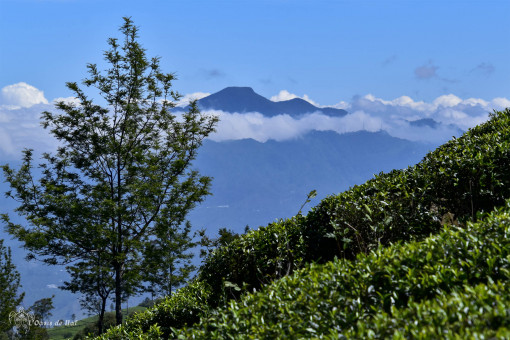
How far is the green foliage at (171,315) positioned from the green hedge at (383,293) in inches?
150

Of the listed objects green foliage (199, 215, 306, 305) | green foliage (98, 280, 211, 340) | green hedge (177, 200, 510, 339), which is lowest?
green foliage (98, 280, 211, 340)

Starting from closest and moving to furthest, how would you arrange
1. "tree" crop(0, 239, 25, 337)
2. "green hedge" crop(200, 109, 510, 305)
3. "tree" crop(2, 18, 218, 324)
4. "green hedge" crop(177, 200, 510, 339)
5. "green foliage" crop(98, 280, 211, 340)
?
"green hedge" crop(177, 200, 510, 339) → "green hedge" crop(200, 109, 510, 305) → "green foliage" crop(98, 280, 211, 340) → "tree" crop(2, 18, 218, 324) → "tree" crop(0, 239, 25, 337)

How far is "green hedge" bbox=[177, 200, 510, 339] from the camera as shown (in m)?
4.27

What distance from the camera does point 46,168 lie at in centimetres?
2377

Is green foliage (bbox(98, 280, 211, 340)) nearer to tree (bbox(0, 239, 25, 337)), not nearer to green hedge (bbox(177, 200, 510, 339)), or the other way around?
green hedge (bbox(177, 200, 510, 339))

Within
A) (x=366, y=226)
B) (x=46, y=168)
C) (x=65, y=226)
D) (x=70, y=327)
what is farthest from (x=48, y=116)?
(x=70, y=327)

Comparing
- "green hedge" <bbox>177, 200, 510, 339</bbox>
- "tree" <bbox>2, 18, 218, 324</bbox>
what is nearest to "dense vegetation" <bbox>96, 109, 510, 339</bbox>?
A: "green hedge" <bbox>177, 200, 510, 339</bbox>

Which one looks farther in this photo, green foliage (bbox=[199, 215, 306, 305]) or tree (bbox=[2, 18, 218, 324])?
tree (bbox=[2, 18, 218, 324])

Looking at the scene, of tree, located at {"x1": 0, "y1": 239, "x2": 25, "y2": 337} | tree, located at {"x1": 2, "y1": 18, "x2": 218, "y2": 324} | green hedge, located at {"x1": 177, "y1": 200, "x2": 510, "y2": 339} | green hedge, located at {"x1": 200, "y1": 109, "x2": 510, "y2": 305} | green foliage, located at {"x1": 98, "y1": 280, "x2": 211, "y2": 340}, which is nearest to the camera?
green hedge, located at {"x1": 177, "y1": 200, "x2": 510, "y2": 339}

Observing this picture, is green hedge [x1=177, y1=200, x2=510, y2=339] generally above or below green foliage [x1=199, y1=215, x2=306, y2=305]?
below

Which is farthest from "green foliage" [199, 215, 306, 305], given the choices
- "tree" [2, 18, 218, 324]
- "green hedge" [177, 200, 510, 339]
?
"tree" [2, 18, 218, 324]

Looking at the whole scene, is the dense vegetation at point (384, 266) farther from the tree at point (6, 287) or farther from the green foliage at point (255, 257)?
the tree at point (6, 287)

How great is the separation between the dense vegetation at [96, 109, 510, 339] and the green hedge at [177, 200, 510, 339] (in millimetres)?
13

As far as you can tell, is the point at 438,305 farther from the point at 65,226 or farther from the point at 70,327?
the point at 70,327
